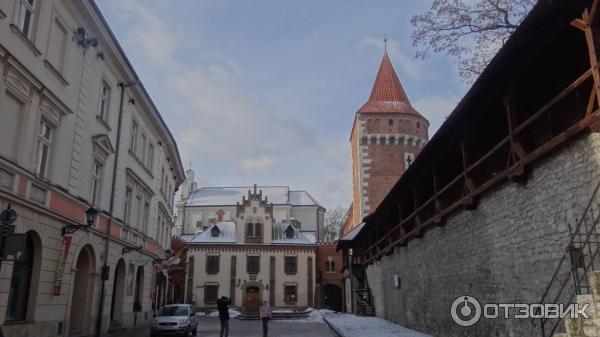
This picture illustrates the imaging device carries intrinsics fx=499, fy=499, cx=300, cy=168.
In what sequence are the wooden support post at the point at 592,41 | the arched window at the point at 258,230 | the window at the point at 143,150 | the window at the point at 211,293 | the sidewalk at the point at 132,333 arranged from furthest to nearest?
the arched window at the point at 258,230 → the window at the point at 211,293 → the window at the point at 143,150 → the sidewalk at the point at 132,333 → the wooden support post at the point at 592,41

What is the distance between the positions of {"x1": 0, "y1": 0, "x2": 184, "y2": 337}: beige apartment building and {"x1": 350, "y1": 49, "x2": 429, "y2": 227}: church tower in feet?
86.2

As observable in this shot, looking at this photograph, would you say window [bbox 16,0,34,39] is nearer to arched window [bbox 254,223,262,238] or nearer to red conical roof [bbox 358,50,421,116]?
red conical roof [bbox 358,50,421,116]

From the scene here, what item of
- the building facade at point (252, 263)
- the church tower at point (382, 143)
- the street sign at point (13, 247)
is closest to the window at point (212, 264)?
the building facade at point (252, 263)

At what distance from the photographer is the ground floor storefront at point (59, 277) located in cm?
1238

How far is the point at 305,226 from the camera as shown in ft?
237

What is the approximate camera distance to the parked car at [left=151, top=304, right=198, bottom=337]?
19.3m

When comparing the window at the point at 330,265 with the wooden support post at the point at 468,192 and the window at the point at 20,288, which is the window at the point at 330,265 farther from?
the window at the point at 20,288

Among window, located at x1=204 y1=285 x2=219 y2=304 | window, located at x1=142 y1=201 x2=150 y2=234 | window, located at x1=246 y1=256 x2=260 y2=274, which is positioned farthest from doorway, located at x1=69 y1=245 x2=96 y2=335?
window, located at x1=246 y1=256 x2=260 y2=274

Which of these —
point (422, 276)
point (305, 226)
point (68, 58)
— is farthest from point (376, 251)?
point (305, 226)

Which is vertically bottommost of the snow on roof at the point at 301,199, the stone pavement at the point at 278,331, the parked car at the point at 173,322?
the stone pavement at the point at 278,331

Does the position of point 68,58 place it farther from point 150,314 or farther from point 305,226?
point 305,226

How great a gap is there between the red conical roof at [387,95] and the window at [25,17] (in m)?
38.4

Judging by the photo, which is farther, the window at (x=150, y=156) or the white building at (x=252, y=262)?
the white building at (x=252, y=262)

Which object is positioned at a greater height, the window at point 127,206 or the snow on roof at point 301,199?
the snow on roof at point 301,199
